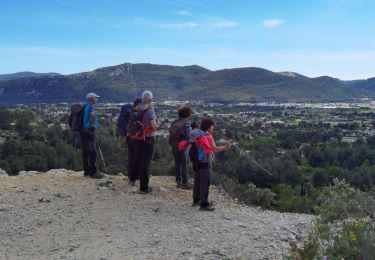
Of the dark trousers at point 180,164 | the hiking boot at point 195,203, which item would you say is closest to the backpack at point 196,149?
the hiking boot at point 195,203

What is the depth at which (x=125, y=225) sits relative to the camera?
25.0 ft

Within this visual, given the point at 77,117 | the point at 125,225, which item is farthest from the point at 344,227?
the point at 77,117

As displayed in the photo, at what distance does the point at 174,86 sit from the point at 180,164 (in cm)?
13218

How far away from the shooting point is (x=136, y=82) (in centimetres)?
12912

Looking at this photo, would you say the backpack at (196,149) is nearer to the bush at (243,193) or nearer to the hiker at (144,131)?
the hiker at (144,131)

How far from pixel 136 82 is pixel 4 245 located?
124 meters

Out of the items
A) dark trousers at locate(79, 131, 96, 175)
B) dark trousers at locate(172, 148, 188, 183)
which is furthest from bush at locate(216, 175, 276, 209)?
dark trousers at locate(79, 131, 96, 175)

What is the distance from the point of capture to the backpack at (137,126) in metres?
Answer: 8.96

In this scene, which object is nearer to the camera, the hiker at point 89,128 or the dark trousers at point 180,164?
the dark trousers at point 180,164

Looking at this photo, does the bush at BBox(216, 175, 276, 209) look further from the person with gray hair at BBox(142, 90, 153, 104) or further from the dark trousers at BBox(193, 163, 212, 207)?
the person with gray hair at BBox(142, 90, 153, 104)

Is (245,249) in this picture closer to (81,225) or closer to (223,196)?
(81,225)

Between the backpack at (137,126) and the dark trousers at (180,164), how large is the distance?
1.03 m

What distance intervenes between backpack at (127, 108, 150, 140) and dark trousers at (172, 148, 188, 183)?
1031 millimetres

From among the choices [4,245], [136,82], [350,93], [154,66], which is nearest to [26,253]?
[4,245]
